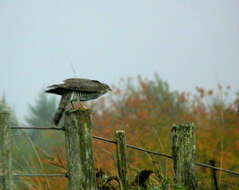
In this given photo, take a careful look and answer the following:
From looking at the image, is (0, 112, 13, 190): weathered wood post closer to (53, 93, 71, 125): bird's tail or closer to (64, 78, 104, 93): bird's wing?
(53, 93, 71, 125): bird's tail

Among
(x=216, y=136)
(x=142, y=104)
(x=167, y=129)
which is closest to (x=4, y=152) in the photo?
(x=216, y=136)

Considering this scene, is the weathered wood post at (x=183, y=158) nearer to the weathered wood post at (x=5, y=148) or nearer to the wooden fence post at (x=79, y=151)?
the wooden fence post at (x=79, y=151)

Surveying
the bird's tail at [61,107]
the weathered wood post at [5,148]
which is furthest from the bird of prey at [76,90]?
the weathered wood post at [5,148]

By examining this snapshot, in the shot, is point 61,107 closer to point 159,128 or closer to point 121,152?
point 121,152

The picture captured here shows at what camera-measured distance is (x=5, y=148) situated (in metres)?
2.80

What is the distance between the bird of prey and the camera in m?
3.50

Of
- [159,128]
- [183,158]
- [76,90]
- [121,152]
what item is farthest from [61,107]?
[159,128]

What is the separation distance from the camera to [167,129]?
1001 cm

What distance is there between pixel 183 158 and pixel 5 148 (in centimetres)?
141

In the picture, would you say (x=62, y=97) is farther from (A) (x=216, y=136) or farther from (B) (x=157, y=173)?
(A) (x=216, y=136)

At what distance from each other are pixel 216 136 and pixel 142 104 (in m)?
6.90

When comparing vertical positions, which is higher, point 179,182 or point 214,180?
point 179,182

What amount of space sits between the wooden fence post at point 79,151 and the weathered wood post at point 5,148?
0.37m

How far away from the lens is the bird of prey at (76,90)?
350 cm
